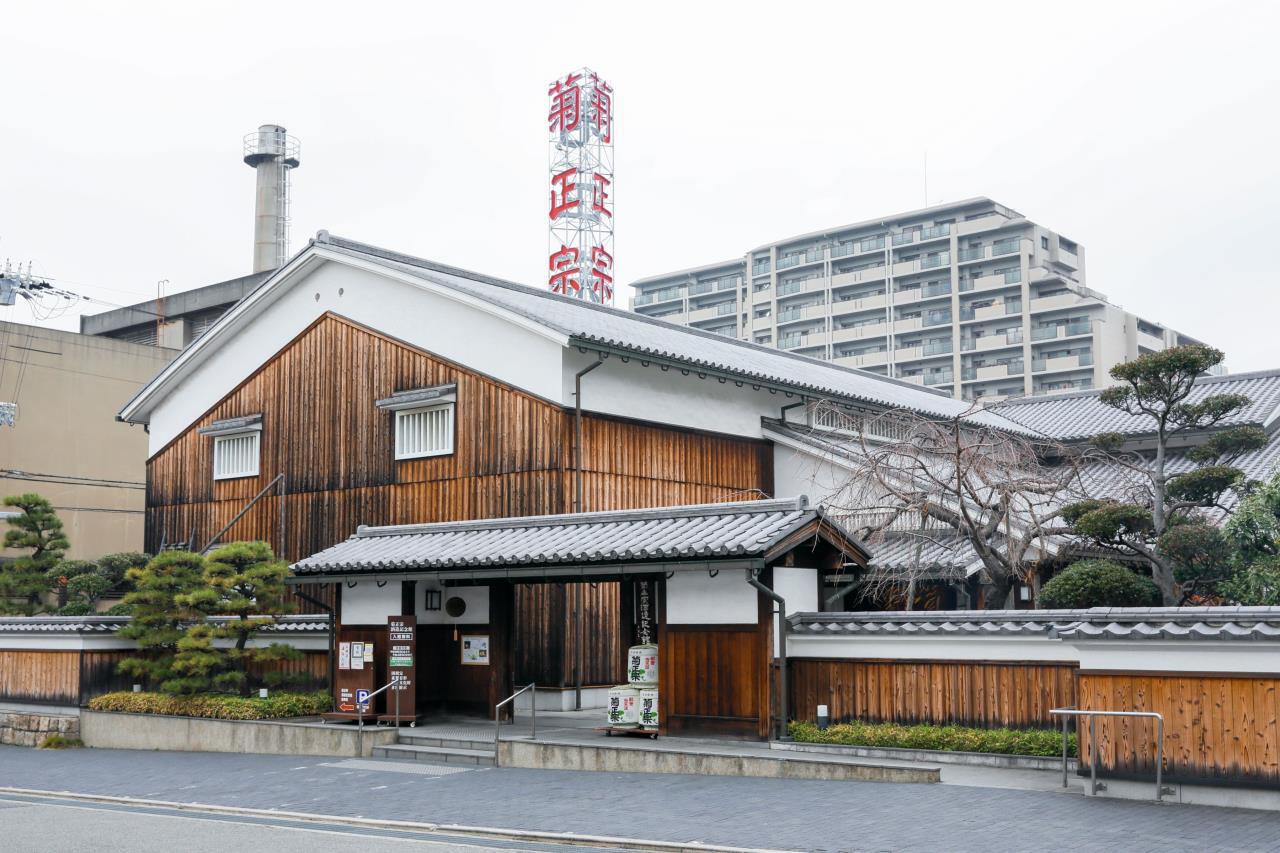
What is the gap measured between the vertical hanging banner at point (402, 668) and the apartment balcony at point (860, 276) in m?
66.6

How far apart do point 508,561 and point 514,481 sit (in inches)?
223

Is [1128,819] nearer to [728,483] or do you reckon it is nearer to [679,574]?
[679,574]

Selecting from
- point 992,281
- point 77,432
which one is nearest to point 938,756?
point 77,432

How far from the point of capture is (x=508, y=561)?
17.8 m

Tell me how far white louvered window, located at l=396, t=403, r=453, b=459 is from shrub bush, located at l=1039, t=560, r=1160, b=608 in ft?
40.7

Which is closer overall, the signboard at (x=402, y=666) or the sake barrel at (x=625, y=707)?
the sake barrel at (x=625, y=707)

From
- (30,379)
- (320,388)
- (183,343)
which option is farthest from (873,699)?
(183,343)

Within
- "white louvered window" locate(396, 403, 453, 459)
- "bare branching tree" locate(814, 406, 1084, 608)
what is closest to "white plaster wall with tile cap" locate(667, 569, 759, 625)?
"bare branching tree" locate(814, 406, 1084, 608)

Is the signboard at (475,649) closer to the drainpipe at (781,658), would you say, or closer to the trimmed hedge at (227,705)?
the trimmed hedge at (227,705)

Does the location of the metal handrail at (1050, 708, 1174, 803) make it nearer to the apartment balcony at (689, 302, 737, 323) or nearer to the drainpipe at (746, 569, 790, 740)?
the drainpipe at (746, 569, 790, 740)

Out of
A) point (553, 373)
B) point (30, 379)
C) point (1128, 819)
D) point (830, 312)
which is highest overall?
point (830, 312)

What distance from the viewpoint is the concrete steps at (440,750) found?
1708 centimetres

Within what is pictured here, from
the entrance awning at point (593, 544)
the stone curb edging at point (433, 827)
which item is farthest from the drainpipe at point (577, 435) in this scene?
the stone curb edging at point (433, 827)

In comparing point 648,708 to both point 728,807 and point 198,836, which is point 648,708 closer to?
point 728,807
